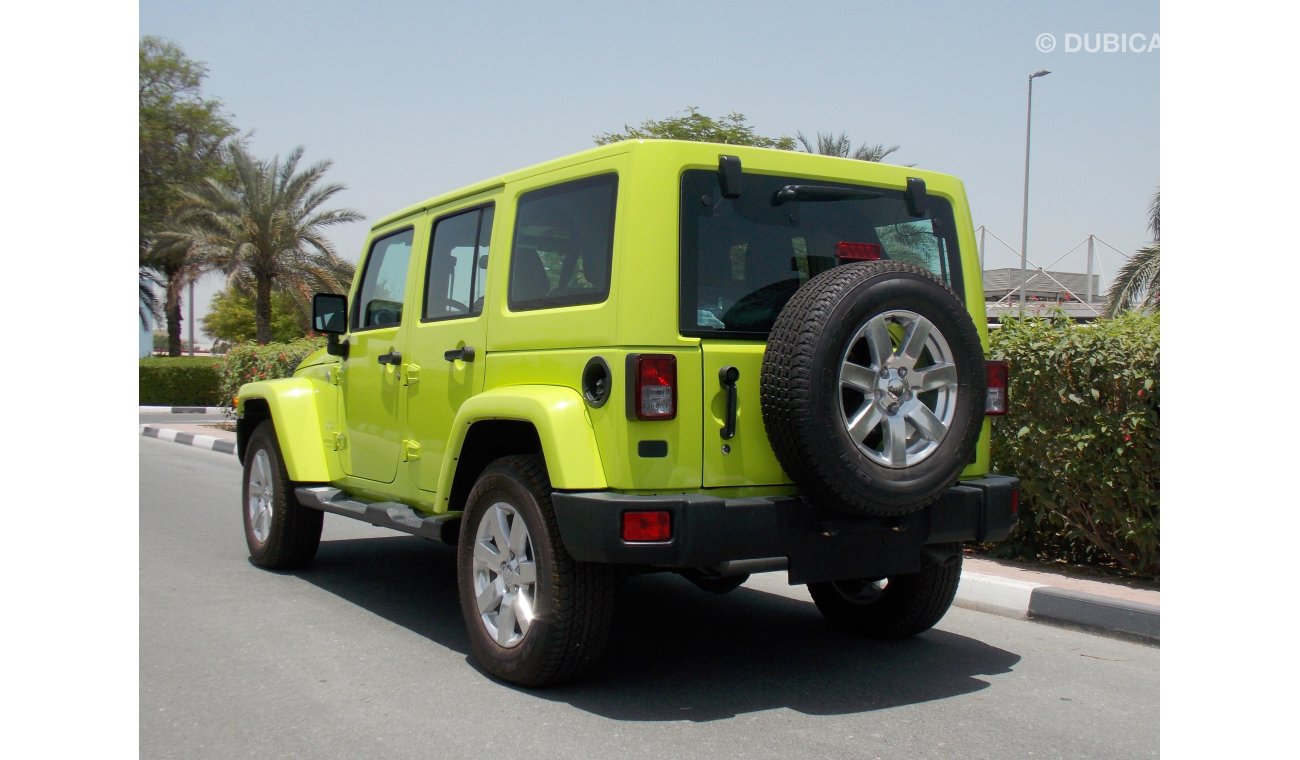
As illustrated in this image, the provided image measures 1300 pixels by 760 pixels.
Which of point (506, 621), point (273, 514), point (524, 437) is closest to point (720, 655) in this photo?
point (506, 621)

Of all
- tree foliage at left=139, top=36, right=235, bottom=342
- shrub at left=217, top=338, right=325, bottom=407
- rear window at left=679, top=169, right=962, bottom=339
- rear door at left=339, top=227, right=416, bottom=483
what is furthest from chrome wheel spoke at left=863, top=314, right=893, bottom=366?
tree foliage at left=139, top=36, right=235, bottom=342

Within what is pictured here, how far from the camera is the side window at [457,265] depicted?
5.12m

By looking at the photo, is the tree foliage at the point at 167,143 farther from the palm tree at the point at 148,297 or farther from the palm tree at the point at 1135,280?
the palm tree at the point at 1135,280

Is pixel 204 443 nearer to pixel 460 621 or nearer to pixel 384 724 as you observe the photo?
pixel 460 621

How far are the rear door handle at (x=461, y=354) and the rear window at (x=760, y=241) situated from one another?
122 centimetres

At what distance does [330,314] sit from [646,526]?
10.1 ft

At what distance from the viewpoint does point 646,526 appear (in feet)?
12.9

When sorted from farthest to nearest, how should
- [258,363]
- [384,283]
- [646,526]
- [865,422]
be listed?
[258,363], [384,283], [865,422], [646,526]

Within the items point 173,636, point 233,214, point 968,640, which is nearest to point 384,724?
point 173,636

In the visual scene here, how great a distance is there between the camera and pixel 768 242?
4.41 meters

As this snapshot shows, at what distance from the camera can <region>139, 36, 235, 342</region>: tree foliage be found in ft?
125

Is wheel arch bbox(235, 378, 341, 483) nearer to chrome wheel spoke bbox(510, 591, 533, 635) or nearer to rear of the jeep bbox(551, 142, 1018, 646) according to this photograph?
chrome wheel spoke bbox(510, 591, 533, 635)

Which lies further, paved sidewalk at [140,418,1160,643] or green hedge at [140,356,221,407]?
green hedge at [140,356,221,407]

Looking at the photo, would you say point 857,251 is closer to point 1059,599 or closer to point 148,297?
point 1059,599
